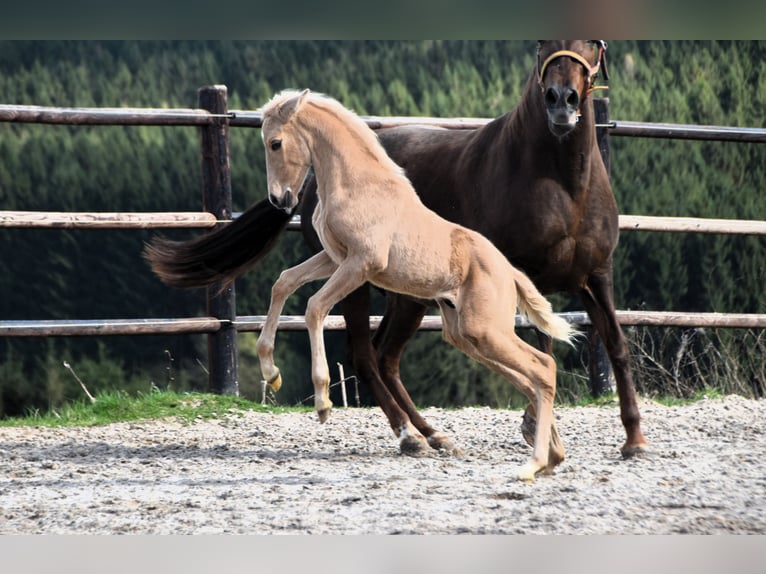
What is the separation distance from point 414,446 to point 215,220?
6.45ft

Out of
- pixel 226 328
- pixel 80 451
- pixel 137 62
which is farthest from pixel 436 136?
pixel 137 62

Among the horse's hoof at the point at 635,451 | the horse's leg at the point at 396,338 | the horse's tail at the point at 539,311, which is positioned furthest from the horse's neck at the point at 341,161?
the horse's hoof at the point at 635,451

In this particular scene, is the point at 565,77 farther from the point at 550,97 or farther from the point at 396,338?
the point at 396,338

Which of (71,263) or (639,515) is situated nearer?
(639,515)

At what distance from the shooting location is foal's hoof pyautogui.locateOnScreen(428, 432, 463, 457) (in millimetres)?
4535

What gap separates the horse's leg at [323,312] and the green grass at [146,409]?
2.21 m

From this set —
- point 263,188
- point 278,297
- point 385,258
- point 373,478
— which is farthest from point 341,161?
point 263,188

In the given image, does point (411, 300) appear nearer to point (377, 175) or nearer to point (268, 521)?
point (377, 175)

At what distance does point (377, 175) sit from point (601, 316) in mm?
1366

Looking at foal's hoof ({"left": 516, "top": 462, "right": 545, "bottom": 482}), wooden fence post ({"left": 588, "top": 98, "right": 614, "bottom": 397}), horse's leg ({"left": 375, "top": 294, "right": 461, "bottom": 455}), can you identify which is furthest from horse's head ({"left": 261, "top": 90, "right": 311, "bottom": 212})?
wooden fence post ({"left": 588, "top": 98, "right": 614, "bottom": 397})

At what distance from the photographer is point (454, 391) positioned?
7.43 m

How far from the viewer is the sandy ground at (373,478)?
2885 mm

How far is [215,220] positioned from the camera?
576cm

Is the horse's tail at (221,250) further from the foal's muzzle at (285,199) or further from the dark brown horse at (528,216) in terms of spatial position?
the foal's muzzle at (285,199)
